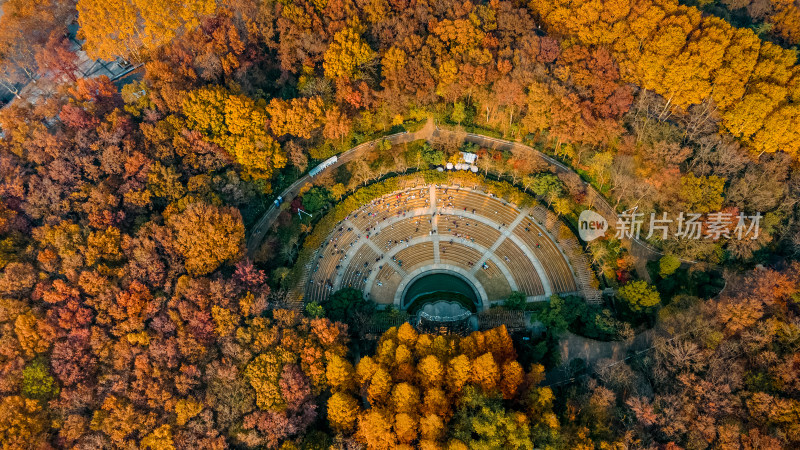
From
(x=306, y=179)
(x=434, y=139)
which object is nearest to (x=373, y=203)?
(x=306, y=179)

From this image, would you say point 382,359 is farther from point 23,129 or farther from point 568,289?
point 23,129

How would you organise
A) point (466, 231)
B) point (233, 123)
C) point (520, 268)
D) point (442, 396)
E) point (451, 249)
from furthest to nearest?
point (466, 231), point (451, 249), point (520, 268), point (233, 123), point (442, 396)

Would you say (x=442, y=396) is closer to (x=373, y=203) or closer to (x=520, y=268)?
(x=520, y=268)

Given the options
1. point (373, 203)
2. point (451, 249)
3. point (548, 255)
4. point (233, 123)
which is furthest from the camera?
point (373, 203)

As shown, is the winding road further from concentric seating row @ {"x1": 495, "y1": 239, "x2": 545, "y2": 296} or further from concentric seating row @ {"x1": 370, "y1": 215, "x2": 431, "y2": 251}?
concentric seating row @ {"x1": 495, "y1": 239, "x2": 545, "y2": 296}

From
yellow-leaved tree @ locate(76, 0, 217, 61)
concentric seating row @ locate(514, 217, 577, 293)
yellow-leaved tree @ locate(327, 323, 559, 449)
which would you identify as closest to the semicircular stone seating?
concentric seating row @ locate(514, 217, 577, 293)

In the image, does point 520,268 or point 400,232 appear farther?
point 400,232
